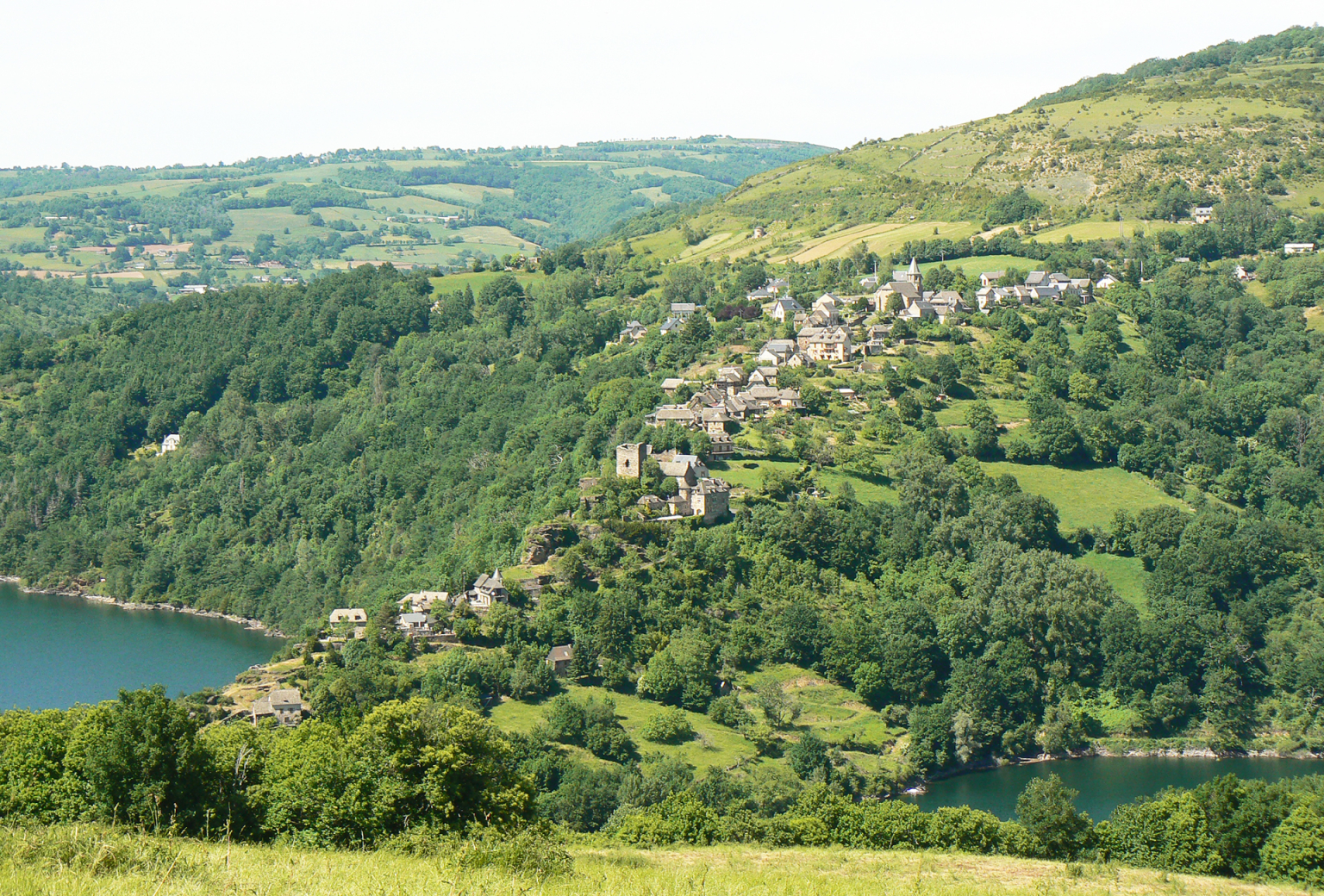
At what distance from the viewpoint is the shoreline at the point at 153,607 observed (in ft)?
311

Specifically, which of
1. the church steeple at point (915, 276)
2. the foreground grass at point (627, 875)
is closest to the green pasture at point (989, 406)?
the church steeple at point (915, 276)

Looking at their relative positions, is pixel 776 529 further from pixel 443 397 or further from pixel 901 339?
pixel 443 397

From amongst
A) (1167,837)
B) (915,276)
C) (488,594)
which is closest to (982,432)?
(915,276)

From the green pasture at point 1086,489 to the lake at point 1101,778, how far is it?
700 inches

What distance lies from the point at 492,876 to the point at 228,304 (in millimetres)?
121779

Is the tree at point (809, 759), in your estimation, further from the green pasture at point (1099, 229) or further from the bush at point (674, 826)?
the green pasture at point (1099, 229)

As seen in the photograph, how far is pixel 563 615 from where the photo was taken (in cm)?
6512

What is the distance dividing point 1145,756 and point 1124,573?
1356cm

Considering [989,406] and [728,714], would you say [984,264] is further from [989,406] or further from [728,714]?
[728,714]

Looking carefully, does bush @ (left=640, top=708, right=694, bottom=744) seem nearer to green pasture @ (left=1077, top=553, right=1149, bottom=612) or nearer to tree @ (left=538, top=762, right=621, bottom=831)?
tree @ (left=538, top=762, right=621, bottom=831)

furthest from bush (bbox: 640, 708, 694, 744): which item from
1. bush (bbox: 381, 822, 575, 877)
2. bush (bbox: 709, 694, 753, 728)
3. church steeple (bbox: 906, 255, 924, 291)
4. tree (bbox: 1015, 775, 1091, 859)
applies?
church steeple (bbox: 906, 255, 924, 291)

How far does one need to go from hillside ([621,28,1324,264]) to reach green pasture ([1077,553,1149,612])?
1770 inches

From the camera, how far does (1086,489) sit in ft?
274

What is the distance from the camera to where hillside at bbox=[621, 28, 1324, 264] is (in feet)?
409
